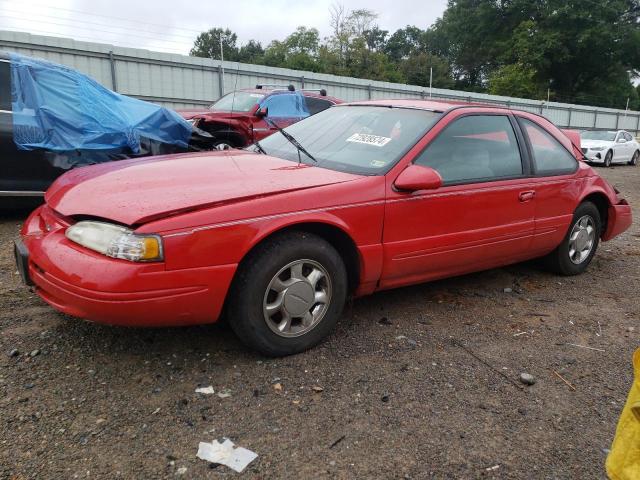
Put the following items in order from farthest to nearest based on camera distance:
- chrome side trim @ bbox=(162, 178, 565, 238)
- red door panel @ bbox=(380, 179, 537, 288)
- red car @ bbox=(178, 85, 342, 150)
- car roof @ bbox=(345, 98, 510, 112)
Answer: red car @ bbox=(178, 85, 342, 150) → car roof @ bbox=(345, 98, 510, 112) → red door panel @ bbox=(380, 179, 537, 288) → chrome side trim @ bbox=(162, 178, 565, 238)

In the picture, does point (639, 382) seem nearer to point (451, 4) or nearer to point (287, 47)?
point (451, 4)

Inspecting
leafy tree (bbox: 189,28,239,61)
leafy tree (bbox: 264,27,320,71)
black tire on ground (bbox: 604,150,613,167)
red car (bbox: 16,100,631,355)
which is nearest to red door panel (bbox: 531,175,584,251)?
red car (bbox: 16,100,631,355)

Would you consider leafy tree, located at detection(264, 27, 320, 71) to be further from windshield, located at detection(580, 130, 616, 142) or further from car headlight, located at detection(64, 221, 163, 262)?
car headlight, located at detection(64, 221, 163, 262)

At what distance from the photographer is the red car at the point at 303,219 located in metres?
2.49

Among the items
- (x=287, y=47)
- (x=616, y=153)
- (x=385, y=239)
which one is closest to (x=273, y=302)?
(x=385, y=239)

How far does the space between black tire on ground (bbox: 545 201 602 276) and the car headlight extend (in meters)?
3.62

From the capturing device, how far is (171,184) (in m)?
2.83

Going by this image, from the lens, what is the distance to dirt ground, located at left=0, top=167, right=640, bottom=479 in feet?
7.06

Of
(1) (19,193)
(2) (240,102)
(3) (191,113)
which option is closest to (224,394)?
(1) (19,193)

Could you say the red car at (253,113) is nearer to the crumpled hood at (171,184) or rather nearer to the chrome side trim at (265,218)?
the crumpled hood at (171,184)

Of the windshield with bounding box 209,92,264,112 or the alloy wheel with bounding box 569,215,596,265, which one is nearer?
the alloy wheel with bounding box 569,215,596,265

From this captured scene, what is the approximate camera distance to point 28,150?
5.27m

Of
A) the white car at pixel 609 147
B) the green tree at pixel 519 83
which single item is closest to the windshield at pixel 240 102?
the white car at pixel 609 147

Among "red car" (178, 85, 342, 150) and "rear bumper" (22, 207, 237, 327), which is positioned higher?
"red car" (178, 85, 342, 150)
